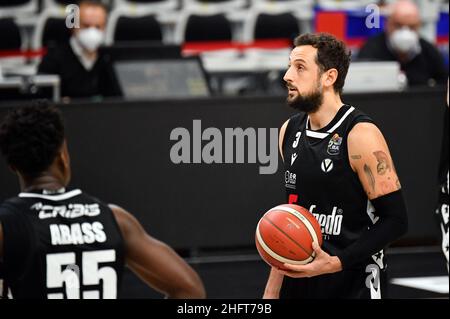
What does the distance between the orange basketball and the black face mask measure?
1.24 ft

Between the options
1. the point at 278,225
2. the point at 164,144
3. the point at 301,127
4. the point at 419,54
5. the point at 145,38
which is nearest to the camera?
the point at 278,225

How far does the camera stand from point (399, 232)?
4500mm

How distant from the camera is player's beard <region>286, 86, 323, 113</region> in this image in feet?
13.7

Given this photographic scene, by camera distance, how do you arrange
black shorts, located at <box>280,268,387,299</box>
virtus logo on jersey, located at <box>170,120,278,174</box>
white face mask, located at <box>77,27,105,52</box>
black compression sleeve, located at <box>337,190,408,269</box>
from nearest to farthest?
1. black compression sleeve, located at <box>337,190,408,269</box>
2. black shorts, located at <box>280,268,387,299</box>
3. virtus logo on jersey, located at <box>170,120,278,174</box>
4. white face mask, located at <box>77,27,105,52</box>

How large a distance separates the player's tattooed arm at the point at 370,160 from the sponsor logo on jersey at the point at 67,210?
100cm

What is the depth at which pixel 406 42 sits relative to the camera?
11.7 metres

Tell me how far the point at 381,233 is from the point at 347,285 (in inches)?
13.9

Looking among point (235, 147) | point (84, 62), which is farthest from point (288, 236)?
point (84, 62)

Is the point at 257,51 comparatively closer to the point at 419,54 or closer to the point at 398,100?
the point at 419,54

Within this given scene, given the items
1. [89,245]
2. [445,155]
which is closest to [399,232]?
[89,245]

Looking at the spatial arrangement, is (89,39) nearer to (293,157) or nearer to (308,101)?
(293,157)

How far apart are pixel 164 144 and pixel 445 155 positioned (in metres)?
3.88

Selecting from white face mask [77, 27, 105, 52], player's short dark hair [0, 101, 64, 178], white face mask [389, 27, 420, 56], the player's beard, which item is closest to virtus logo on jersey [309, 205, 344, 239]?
the player's beard

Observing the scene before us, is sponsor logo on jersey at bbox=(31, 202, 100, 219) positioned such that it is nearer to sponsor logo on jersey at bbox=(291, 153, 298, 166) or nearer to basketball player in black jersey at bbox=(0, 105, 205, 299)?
basketball player in black jersey at bbox=(0, 105, 205, 299)
